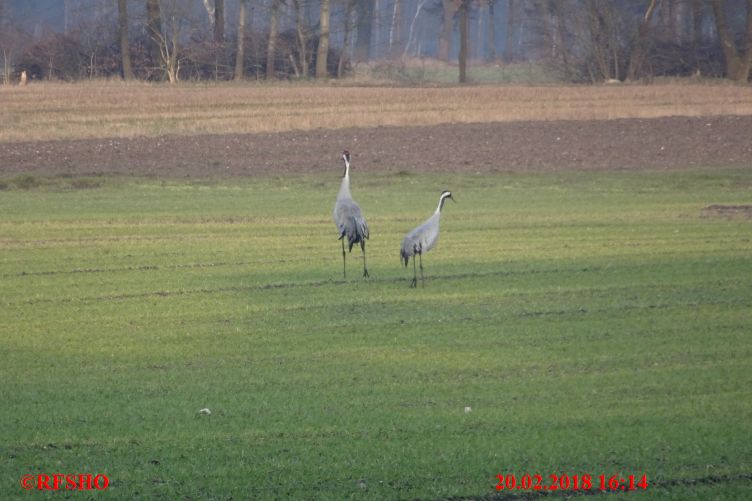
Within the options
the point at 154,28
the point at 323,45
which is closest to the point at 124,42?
the point at 154,28

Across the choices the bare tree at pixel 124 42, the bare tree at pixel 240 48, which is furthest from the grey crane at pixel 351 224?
the bare tree at pixel 240 48

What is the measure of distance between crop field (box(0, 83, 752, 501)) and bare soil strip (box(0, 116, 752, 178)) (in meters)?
2.99

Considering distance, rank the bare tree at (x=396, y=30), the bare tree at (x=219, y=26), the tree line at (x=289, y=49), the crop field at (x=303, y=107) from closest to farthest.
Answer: the crop field at (x=303, y=107)
the tree line at (x=289, y=49)
the bare tree at (x=219, y=26)
the bare tree at (x=396, y=30)

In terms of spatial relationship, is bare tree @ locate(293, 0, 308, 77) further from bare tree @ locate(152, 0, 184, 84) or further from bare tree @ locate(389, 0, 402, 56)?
bare tree @ locate(389, 0, 402, 56)

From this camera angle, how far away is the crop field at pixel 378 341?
27.2 feet

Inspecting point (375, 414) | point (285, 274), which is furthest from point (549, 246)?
point (375, 414)

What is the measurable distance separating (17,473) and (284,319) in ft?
19.0

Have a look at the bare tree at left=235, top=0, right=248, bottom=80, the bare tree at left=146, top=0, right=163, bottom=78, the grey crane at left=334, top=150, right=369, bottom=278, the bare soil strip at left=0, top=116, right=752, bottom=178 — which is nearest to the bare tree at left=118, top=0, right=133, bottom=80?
the bare tree at left=146, top=0, right=163, bottom=78

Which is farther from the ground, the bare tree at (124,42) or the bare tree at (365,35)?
the bare tree at (365,35)

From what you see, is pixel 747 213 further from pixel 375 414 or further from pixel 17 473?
pixel 17 473

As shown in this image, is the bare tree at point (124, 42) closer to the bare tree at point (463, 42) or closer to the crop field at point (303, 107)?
the crop field at point (303, 107)
